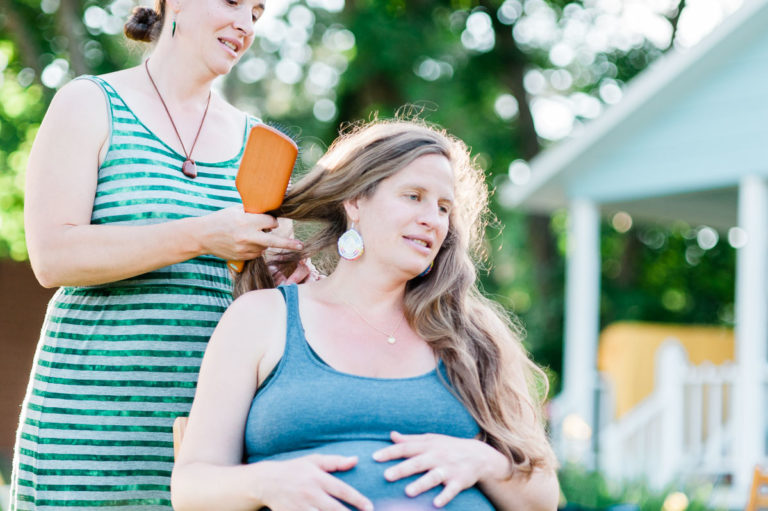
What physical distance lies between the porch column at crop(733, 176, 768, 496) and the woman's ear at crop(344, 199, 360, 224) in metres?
5.85

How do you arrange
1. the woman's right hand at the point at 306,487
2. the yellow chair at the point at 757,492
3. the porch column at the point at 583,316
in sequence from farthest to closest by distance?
the porch column at the point at 583,316 < the yellow chair at the point at 757,492 < the woman's right hand at the point at 306,487

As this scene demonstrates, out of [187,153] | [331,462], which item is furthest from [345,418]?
[187,153]

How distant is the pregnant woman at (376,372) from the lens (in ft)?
6.36

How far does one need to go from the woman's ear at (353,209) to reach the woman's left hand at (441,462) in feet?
1.74

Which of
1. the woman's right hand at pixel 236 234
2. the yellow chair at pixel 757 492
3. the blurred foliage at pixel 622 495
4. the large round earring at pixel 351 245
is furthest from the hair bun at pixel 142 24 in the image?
the blurred foliage at pixel 622 495

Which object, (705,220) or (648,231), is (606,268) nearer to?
(648,231)

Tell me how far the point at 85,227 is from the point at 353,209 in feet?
2.03

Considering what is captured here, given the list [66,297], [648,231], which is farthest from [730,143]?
[648,231]

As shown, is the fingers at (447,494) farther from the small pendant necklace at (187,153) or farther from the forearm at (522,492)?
the small pendant necklace at (187,153)

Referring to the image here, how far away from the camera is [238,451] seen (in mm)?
1991

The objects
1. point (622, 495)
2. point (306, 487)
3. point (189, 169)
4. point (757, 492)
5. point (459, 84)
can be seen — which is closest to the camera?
point (306, 487)

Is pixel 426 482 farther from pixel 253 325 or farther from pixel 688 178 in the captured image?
pixel 688 178

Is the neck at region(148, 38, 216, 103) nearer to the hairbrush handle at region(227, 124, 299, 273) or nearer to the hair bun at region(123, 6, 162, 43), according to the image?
the hair bun at region(123, 6, 162, 43)

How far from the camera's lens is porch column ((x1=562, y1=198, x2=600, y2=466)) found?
907 centimetres
